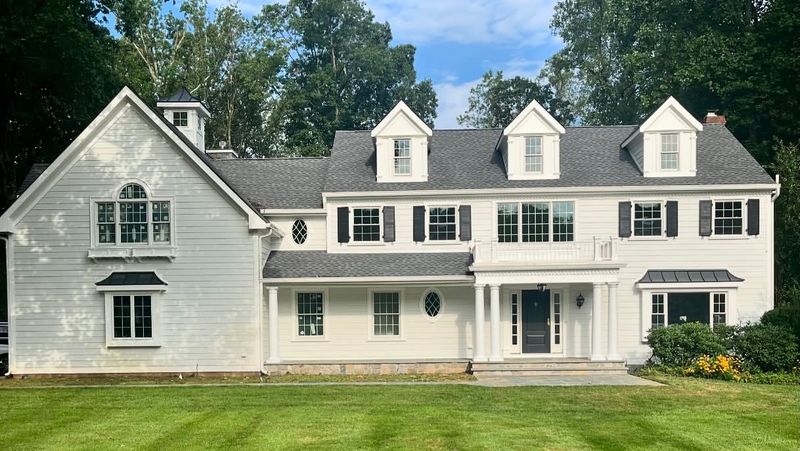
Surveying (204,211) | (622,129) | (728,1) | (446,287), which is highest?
(728,1)

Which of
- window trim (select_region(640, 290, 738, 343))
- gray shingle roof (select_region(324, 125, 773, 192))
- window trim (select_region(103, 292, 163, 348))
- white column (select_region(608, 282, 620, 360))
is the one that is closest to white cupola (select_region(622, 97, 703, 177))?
gray shingle roof (select_region(324, 125, 773, 192))

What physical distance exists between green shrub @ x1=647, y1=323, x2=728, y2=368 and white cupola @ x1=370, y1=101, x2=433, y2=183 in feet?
30.1

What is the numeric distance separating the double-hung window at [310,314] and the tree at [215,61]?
24141 millimetres

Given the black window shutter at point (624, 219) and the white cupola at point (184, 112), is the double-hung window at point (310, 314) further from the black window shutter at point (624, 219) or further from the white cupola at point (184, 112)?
the black window shutter at point (624, 219)

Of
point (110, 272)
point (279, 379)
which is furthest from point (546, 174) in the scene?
point (110, 272)

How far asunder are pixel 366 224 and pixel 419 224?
5.95 feet

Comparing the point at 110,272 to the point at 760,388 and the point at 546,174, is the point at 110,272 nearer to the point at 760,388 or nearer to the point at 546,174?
the point at 546,174

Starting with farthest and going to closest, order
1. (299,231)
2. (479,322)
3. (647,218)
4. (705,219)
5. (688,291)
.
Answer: (299,231), (647,218), (705,219), (688,291), (479,322)

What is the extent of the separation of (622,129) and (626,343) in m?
8.41

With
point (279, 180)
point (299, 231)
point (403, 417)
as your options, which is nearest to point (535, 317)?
point (299, 231)

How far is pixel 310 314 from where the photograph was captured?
21719 mm

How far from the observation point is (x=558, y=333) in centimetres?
2209

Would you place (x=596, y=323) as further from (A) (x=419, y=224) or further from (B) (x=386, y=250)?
(B) (x=386, y=250)

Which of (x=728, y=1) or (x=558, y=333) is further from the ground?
(x=728, y=1)
